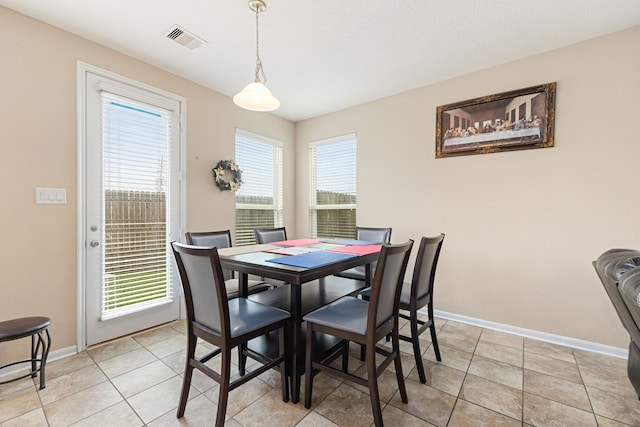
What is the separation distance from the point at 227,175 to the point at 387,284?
2.63m

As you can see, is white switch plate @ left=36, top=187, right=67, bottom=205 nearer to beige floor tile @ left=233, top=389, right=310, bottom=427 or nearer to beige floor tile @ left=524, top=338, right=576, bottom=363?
beige floor tile @ left=233, top=389, right=310, bottom=427

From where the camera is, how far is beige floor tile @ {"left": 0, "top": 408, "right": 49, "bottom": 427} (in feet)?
5.12

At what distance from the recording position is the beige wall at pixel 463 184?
2135mm

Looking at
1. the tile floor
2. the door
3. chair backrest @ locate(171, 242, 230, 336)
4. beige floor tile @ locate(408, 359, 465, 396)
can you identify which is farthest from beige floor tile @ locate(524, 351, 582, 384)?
the door

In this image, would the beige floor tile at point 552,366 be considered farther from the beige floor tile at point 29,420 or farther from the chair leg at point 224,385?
the beige floor tile at point 29,420

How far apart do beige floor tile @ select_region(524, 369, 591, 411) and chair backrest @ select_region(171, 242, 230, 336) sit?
81.3 inches

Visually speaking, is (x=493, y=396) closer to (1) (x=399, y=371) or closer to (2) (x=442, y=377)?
(2) (x=442, y=377)

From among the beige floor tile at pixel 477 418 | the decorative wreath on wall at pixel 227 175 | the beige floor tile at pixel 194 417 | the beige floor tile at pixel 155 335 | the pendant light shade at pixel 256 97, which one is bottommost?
the beige floor tile at pixel 155 335

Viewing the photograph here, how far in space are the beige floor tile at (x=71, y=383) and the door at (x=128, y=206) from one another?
445mm

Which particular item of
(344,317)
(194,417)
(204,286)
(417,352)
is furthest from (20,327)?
(417,352)

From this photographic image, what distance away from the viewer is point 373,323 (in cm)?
150

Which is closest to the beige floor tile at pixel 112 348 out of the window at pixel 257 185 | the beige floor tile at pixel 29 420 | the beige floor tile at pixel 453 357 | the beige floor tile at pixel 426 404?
the beige floor tile at pixel 29 420

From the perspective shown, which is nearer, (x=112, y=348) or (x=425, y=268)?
(x=425, y=268)

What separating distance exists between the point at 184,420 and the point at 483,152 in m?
3.38
